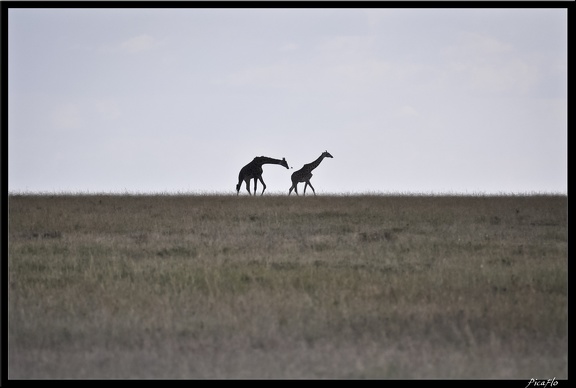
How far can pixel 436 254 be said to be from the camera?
15.3 metres

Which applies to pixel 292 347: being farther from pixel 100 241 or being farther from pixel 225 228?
pixel 225 228

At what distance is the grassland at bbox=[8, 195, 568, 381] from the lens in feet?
27.5

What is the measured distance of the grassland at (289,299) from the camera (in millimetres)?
8391

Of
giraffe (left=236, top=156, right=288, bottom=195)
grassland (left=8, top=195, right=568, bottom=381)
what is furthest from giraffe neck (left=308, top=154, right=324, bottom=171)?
grassland (left=8, top=195, right=568, bottom=381)

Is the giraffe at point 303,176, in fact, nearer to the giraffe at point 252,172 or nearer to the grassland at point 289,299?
the giraffe at point 252,172

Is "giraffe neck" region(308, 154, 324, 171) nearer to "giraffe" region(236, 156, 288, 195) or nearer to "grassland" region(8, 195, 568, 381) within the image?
"giraffe" region(236, 156, 288, 195)

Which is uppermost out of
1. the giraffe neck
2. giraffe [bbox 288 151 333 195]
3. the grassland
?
the giraffe neck

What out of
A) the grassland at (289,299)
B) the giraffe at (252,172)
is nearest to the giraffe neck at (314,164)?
the giraffe at (252,172)

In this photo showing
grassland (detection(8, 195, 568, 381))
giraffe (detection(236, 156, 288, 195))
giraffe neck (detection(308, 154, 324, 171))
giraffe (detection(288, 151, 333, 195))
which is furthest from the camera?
giraffe neck (detection(308, 154, 324, 171))


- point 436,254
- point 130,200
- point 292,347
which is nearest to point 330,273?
point 436,254

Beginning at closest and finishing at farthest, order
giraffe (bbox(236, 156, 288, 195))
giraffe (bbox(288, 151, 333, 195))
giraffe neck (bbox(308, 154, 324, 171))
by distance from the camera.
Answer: giraffe (bbox(236, 156, 288, 195)), giraffe (bbox(288, 151, 333, 195)), giraffe neck (bbox(308, 154, 324, 171))

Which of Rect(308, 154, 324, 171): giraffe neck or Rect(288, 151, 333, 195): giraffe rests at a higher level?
Rect(308, 154, 324, 171): giraffe neck

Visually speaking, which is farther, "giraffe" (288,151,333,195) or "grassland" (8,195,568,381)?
"giraffe" (288,151,333,195)

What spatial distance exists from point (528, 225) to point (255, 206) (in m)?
8.01
